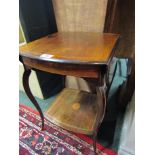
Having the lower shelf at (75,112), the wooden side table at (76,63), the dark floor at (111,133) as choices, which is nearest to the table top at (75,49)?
the wooden side table at (76,63)

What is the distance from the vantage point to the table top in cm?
71

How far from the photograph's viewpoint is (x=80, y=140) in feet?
3.76

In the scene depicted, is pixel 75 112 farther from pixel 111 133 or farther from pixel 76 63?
pixel 76 63

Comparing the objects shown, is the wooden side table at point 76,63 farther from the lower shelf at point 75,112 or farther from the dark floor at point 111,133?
the dark floor at point 111,133

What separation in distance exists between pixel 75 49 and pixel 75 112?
57 cm

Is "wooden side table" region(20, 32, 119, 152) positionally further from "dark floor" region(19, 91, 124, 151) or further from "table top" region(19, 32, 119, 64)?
"dark floor" region(19, 91, 124, 151)

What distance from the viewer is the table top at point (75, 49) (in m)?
0.71

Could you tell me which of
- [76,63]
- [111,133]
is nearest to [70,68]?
[76,63]

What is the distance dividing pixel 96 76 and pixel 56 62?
20 centimetres

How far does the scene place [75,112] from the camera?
120 cm

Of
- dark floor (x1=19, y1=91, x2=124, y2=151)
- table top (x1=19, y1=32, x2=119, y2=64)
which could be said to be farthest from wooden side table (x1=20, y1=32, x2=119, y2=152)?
dark floor (x1=19, y1=91, x2=124, y2=151)
